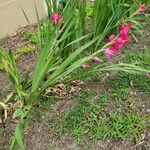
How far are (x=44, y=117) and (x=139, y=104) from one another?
0.62 metres

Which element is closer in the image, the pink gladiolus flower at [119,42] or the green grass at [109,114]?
the pink gladiolus flower at [119,42]

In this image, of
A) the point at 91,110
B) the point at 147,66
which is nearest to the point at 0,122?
the point at 91,110

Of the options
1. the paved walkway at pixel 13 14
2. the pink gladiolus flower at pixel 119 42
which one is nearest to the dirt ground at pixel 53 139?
the pink gladiolus flower at pixel 119 42

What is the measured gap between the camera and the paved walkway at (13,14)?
3680 mm

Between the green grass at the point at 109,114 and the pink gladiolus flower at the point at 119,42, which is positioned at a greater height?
the pink gladiolus flower at the point at 119,42

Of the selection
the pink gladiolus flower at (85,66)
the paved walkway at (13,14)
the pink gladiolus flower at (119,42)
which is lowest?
the paved walkway at (13,14)

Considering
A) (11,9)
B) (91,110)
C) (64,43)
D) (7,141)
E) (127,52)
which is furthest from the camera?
(11,9)

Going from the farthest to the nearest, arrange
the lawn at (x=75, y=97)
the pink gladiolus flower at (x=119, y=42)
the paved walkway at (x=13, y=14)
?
1. the paved walkway at (x=13, y=14)
2. the lawn at (x=75, y=97)
3. the pink gladiolus flower at (x=119, y=42)

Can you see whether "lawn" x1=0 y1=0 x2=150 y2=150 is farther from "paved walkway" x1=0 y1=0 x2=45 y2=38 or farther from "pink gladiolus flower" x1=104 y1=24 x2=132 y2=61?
"paved walkway" x1=0 y1=0 x2=45 y2=38

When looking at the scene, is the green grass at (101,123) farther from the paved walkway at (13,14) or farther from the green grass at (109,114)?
the paved walkway at (13,14)

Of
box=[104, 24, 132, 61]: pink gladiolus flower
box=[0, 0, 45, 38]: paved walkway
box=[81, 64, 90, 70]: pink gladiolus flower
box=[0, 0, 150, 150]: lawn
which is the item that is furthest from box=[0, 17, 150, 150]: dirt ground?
box=[0, 0, 45, 38]: paved walkway

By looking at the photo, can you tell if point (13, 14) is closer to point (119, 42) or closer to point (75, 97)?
point (75, 97)

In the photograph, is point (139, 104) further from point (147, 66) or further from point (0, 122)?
point (0, 122)

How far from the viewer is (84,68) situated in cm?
296
